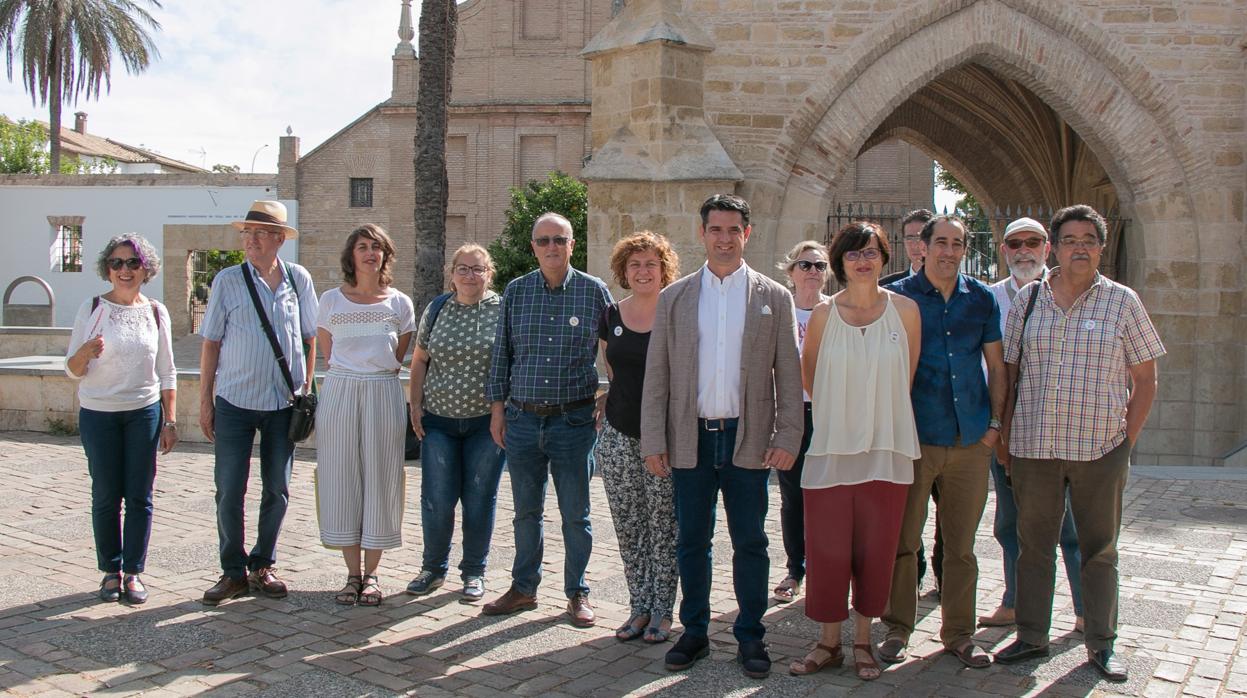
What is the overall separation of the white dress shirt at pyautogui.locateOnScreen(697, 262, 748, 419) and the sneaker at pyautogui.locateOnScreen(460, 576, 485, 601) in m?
1.70

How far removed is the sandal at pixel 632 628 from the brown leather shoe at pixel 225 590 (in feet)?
6.29

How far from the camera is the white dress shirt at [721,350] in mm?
4414

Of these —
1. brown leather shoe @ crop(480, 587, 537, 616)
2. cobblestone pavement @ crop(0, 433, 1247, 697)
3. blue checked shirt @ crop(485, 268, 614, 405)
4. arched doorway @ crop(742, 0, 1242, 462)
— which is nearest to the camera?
cobblestone pavement @ crop(0, 433, 1247, 697)

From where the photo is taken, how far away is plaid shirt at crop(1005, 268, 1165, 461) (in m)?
4.36

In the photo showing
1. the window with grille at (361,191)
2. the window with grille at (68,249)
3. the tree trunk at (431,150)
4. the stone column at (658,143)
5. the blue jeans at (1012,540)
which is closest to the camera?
the blue jeans at (1012,540)

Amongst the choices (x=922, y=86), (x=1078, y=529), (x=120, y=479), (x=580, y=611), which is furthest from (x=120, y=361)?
(x=922, y=86)

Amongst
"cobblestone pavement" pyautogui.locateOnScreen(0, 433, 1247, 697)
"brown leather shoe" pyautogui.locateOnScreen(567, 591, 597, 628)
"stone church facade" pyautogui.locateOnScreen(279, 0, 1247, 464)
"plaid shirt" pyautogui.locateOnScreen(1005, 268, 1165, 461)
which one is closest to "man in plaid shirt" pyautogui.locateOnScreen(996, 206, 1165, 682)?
"plaid shirt" pyautogui.locateOnScreen(1005, 268, 1165, 461)

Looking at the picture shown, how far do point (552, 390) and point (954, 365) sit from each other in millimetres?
1762

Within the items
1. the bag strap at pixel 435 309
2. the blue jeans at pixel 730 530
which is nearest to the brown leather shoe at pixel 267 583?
the bag strap at pixel 435 309

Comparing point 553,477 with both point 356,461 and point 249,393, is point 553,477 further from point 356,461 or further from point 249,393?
point 249,393

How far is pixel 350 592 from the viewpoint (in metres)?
5.36

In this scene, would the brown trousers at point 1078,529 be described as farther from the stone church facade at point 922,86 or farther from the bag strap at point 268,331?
the stone church facade at point 922,86

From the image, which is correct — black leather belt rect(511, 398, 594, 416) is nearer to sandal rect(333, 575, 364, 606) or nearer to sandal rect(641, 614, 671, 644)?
sandal rect(641, 614, 671, 644)

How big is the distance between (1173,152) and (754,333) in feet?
30.0
